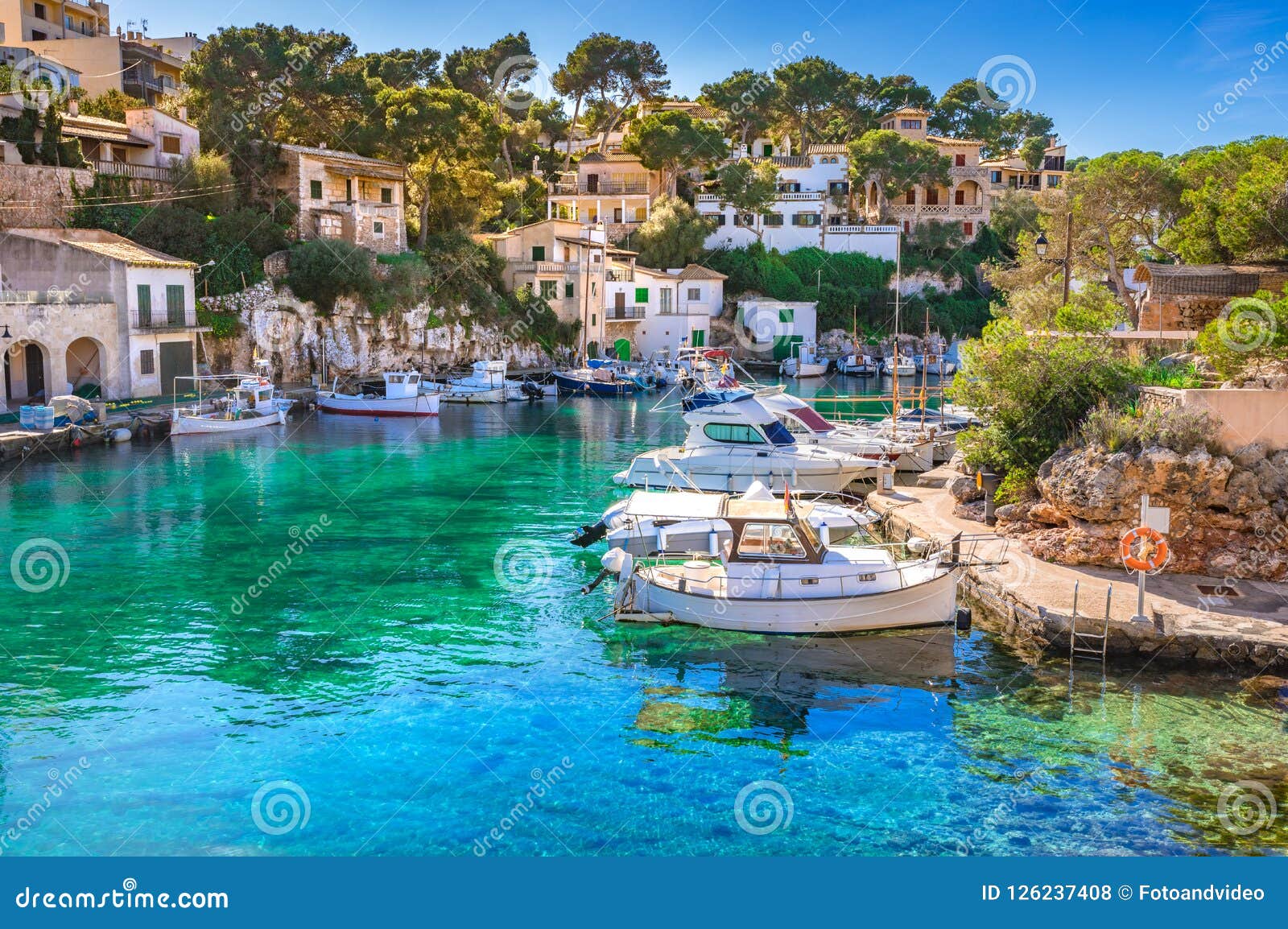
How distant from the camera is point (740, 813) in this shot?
498 inches

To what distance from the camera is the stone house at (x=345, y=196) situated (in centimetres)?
5438

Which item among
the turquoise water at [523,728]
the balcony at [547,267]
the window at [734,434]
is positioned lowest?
the turquoise water at [523,728]

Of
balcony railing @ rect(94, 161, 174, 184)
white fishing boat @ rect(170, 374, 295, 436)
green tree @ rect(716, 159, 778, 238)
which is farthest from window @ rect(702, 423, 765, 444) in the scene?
green tree @ rect(716, 159, 778, 238)

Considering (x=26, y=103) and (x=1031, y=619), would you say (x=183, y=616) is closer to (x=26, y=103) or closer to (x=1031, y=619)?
(x=1031, y=619)

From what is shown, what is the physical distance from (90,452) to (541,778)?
27.5m

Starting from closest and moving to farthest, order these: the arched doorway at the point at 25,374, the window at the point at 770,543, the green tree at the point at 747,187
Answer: the window at the point at 770,543 → the arched doorway at the point at 25,374 → the green tree at the point at 747,187

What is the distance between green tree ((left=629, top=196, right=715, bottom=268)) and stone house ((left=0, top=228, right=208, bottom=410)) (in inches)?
1399

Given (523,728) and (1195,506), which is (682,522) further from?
(1195,506)

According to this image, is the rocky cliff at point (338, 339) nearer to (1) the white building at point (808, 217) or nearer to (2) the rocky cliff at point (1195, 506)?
(1) the white building at point (808, 217)

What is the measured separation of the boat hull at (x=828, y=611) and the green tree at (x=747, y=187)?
6233cm

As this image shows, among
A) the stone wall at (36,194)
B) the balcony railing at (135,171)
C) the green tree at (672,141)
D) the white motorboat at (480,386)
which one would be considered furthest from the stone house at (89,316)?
the green tree at (672,141)

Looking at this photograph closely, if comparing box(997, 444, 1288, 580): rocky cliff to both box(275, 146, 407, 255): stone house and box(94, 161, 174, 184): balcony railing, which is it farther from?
box(94, 161, 174, 184): balcony railing

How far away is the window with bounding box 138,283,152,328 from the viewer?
139 feet

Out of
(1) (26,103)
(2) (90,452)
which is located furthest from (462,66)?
(2) (90,452)
